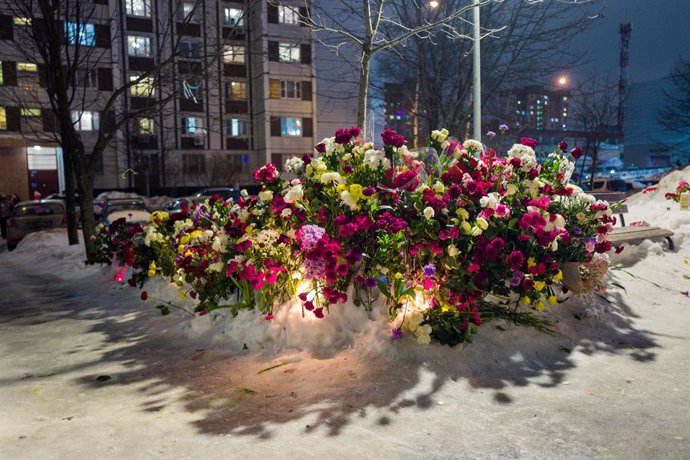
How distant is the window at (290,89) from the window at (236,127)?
4169 mm

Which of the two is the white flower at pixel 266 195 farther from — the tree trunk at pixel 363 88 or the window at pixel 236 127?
the window at pixel 236 127

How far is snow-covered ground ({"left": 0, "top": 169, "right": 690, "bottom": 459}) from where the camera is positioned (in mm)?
3486

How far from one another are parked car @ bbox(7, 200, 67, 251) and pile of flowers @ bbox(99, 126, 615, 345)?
48.9ft

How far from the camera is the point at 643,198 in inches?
610

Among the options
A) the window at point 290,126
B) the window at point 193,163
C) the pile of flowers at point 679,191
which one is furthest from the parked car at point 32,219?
the window at point 290,126

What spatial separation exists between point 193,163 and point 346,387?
4212 centimetres

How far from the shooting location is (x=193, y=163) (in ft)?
145

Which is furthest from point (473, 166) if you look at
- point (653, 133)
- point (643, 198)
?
point (653, 133)

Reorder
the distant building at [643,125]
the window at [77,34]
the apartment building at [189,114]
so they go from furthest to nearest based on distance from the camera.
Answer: the distant building at [643,125]
the apartment building at [189,114]
the window at [77,34]

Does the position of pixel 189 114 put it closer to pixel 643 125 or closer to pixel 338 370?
pixel 338 370

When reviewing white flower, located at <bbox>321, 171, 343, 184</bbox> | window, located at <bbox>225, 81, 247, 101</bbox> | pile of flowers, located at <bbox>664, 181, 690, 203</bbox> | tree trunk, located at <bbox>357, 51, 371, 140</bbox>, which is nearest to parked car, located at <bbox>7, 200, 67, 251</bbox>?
tree trunk, located at <bbox>357, 51, 371, 140</bbox>

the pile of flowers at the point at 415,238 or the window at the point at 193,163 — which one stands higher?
the window at the point at 193,163

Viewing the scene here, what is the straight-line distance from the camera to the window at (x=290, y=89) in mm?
43438

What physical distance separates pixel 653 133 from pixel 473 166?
145634 mm
